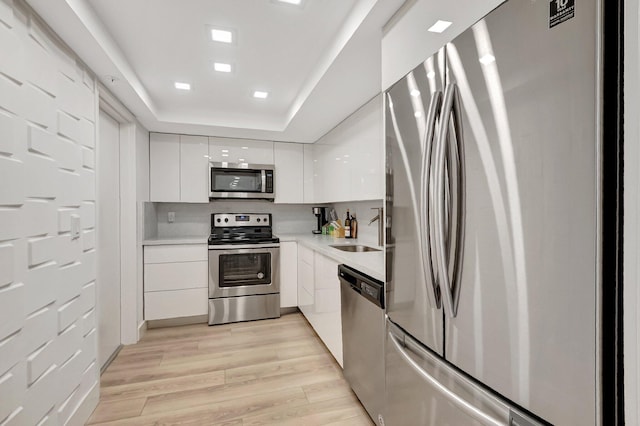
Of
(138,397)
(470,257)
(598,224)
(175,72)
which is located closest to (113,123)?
(175,72)

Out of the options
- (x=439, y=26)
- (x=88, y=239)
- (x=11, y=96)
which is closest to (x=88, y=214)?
(x=88, y=239)

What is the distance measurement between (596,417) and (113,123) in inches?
134

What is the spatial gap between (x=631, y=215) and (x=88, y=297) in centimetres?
243

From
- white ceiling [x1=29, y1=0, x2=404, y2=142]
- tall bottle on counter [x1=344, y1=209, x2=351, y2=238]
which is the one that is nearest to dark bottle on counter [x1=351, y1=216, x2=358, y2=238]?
tall bottle on counter [x1=344, y1=209, x2=351, y2=238]

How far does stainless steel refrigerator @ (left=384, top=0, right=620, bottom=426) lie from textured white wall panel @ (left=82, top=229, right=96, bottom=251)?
1848 millimetres

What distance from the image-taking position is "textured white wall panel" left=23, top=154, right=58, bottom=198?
4.25 feet

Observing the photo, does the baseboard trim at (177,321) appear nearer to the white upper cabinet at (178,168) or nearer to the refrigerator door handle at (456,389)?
the white upper cabinet at (178,168)

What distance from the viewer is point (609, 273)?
627 millimetres

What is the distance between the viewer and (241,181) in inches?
148

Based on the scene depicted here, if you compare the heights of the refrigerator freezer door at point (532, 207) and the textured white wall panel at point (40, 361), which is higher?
the refrigerator freezer door at point (532, 207)

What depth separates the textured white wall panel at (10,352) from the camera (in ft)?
3.79

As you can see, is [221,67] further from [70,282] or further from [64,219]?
[70,282]

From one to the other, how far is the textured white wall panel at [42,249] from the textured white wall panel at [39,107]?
0.53 m

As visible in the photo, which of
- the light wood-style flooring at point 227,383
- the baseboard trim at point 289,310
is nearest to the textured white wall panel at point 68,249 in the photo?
the light wood-style flooring at point 227,383
